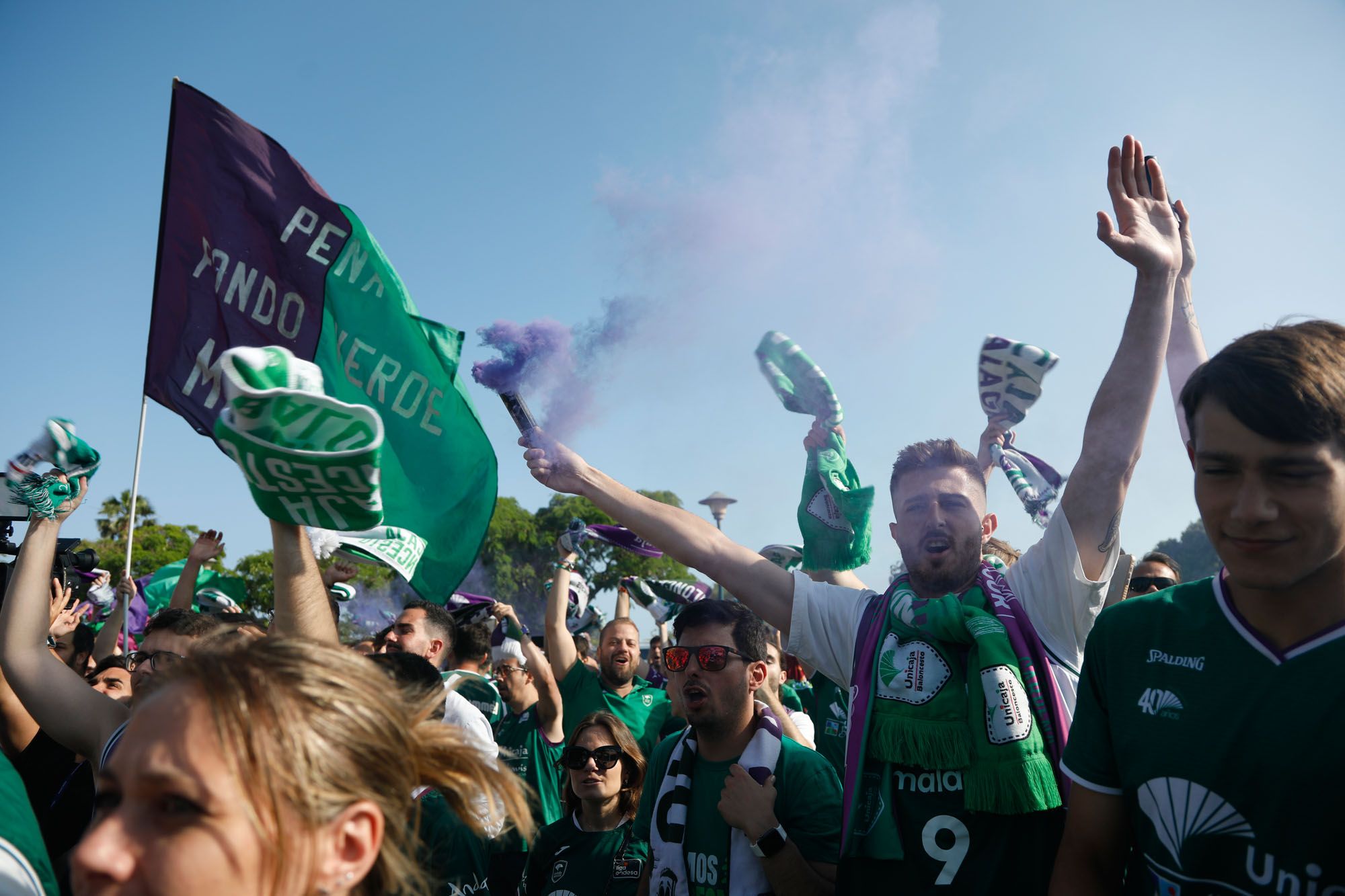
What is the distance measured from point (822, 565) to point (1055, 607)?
2.34 metres

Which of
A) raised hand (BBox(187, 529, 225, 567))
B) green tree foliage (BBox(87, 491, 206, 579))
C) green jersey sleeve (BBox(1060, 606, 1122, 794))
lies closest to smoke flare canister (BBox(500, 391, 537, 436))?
green jersey sleeve (BBox(1060, 606, 1122, 794))

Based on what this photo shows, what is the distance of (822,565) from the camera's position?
5121 millimetres

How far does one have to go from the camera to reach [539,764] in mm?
5543

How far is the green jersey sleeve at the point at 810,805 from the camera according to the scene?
3.30 m

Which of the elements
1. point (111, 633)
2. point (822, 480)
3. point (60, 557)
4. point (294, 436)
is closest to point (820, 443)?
point (822, 480)

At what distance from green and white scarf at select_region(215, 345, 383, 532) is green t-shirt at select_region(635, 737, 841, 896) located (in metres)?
1.98

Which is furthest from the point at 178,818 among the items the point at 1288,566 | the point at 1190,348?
the point at 1190,348

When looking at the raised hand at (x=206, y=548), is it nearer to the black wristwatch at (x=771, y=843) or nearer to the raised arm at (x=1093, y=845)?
the black wristwatch at (x=771, y=843)

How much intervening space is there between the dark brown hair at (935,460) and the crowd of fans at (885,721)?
0.02 m

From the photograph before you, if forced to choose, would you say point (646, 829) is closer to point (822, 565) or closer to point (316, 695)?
point (822, 565)

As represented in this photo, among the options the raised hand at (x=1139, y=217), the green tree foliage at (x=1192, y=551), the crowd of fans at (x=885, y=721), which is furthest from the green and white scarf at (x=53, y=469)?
the green tree foliage at (x=1192, y=551)

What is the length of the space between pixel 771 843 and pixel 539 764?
2.75m

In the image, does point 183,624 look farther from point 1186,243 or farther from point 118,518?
point 118,518

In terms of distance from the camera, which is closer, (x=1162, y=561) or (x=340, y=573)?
(x=1162, y=561)
